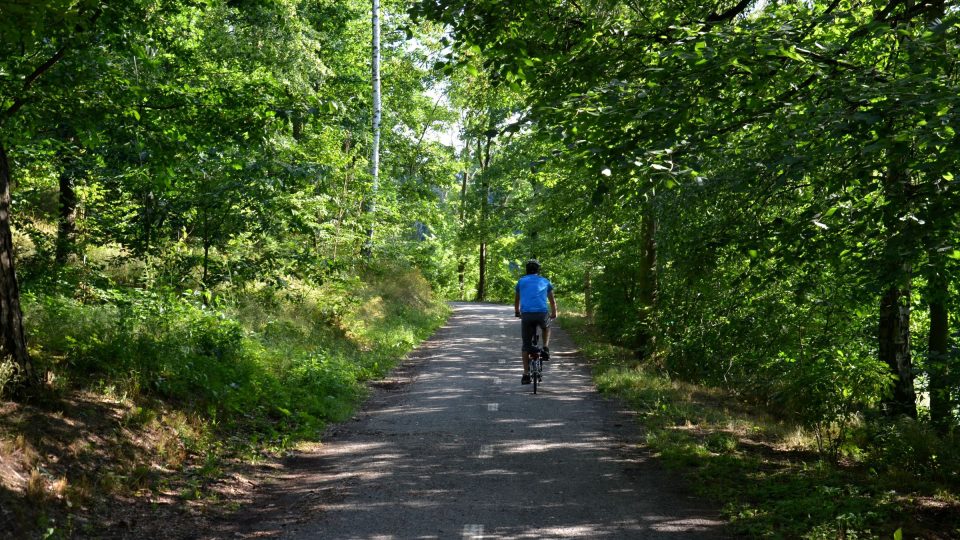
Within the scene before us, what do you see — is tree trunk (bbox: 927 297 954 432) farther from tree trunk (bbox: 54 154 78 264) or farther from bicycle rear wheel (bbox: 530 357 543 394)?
tree trunk (bbox: 54 154 78 264)

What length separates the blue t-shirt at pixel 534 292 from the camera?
12188 millimetres

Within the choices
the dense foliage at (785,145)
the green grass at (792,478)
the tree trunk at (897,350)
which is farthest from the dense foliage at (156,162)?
the tree trunk at (897,350)

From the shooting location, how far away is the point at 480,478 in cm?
716

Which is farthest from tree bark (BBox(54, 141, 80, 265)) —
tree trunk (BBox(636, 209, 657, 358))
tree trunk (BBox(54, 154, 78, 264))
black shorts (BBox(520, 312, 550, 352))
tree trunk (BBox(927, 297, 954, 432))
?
tree trunk (BBox(927, 297, 954, 432))

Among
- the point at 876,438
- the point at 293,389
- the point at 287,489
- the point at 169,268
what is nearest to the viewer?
the point at 287,489

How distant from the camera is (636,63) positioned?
26.6 feet

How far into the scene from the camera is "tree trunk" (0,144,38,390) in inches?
247

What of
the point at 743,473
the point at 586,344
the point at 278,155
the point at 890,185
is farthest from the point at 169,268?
the point at 586,344

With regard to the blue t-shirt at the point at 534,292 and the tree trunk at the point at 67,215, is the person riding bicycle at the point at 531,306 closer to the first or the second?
the blue t-shirt at the point at 534,292

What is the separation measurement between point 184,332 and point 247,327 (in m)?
3.48

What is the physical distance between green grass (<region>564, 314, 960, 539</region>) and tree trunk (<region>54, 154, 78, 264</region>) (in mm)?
10039

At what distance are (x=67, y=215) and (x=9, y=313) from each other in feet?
27.6

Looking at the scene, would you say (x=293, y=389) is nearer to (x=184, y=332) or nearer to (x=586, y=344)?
(x=184, y=332)

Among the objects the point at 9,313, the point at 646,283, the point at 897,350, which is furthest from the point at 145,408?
the point at 646,283
